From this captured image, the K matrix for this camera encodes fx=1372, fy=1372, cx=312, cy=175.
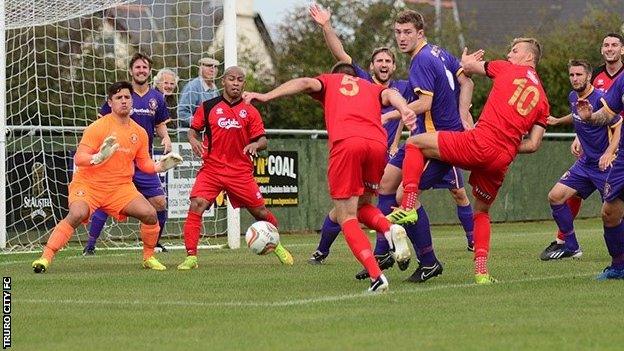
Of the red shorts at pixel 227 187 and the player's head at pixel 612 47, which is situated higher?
the player's head at pixel 612 47

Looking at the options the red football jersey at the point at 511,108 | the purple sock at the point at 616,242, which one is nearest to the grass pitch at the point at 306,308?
the purple sock at the point at 616,242

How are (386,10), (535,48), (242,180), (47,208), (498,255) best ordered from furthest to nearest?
(386,10), (47,208), (498,255), (242,180), (535,48)

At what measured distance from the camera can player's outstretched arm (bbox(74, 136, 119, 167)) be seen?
506 inches

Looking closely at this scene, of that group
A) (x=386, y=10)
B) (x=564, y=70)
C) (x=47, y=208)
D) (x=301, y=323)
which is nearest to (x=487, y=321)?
(x=301, y=323)

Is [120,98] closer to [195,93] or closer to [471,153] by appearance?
[471,153]

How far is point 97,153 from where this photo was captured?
13.1m

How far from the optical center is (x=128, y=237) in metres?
20.3

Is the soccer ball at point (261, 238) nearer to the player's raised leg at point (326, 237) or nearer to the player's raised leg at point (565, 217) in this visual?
the player's raised leg at point (326, 237)

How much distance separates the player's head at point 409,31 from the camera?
11828 mm

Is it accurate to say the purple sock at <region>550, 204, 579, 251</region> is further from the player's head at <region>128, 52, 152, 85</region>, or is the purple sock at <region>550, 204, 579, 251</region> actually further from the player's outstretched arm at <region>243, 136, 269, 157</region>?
the player's head at <region>128, 52, 152, 85</region>

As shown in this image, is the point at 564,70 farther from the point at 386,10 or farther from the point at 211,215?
the point at 211,215

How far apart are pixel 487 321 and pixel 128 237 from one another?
12.1m

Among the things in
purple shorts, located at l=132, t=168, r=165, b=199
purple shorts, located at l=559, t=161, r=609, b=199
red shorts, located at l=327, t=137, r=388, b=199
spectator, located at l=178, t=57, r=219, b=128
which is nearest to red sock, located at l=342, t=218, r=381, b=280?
red shorts, located at l=327, t=137, r=388, b=199

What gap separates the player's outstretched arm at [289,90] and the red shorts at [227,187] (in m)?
3.61
